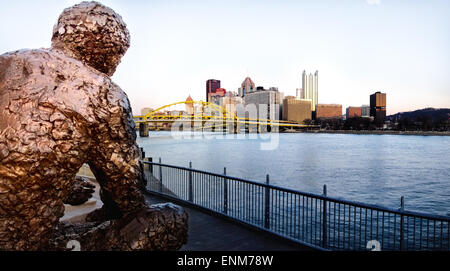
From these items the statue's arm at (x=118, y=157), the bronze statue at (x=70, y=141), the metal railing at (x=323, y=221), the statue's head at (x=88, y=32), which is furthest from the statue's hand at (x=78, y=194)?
the metal railing at (x=323, y=221)

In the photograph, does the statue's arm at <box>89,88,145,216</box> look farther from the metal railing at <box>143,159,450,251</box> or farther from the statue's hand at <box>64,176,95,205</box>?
the metal railing at <box>143,159,450,251</box>

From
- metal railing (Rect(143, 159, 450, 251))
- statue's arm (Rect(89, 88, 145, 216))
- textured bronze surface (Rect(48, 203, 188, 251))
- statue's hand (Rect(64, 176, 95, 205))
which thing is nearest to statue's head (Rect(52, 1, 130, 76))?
statue's arm (Rect(89, 88, 145, 216))

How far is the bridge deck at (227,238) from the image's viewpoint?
457 centimetres

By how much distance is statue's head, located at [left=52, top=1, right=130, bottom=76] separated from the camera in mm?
2490

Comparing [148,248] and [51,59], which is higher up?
[51,59]

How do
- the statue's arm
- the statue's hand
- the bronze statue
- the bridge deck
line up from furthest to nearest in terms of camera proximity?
the bridge deck, the statue's hand, the statue's arm, the bronze statue

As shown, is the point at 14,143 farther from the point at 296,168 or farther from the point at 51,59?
the point at 296,168

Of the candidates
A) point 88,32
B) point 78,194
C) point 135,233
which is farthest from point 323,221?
point 88,32

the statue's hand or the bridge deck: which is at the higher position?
the statue's hand

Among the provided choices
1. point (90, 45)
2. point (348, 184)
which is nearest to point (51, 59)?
point (90, 45)

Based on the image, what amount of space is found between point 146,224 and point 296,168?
91.9 ft
